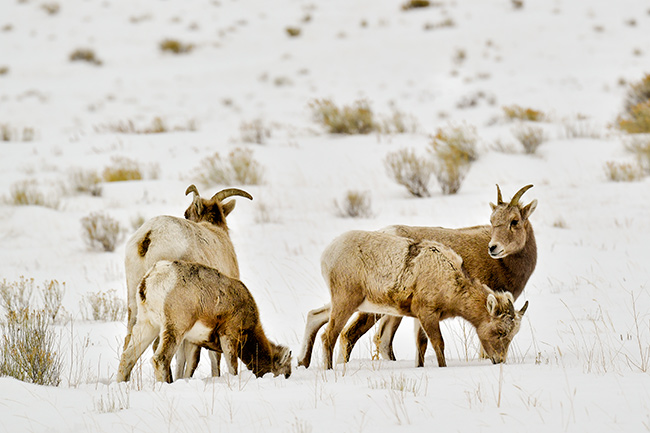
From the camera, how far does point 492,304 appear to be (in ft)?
21.1

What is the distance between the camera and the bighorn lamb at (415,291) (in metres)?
6.57

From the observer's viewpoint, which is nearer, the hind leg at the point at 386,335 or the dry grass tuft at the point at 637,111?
the hind leg at the point at 386,335

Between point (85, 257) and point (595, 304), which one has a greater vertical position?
point (595, 304)

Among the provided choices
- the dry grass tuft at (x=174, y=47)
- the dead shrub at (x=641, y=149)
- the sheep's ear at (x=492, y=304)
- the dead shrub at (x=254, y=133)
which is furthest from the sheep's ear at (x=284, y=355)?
the dry grass tuft at (x=174, y=47)

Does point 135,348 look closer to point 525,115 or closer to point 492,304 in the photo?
point 492,304

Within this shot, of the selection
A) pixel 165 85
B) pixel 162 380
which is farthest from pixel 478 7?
pixel 162 380

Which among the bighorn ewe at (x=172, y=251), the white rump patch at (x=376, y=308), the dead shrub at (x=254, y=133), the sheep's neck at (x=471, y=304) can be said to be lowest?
the dead shrub at (x=254, y=133)

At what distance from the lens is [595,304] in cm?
901

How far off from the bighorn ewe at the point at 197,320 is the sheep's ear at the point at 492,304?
5.72 ft

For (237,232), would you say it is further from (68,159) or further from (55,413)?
(55,413)

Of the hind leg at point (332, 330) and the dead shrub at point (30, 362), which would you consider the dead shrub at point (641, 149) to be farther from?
the dead shrub at point (30, 362)

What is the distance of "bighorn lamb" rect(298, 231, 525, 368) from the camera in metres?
6.57

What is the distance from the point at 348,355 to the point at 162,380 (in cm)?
235

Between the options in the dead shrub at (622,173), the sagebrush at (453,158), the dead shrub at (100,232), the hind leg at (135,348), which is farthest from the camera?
the dead shrub at (622,173)
